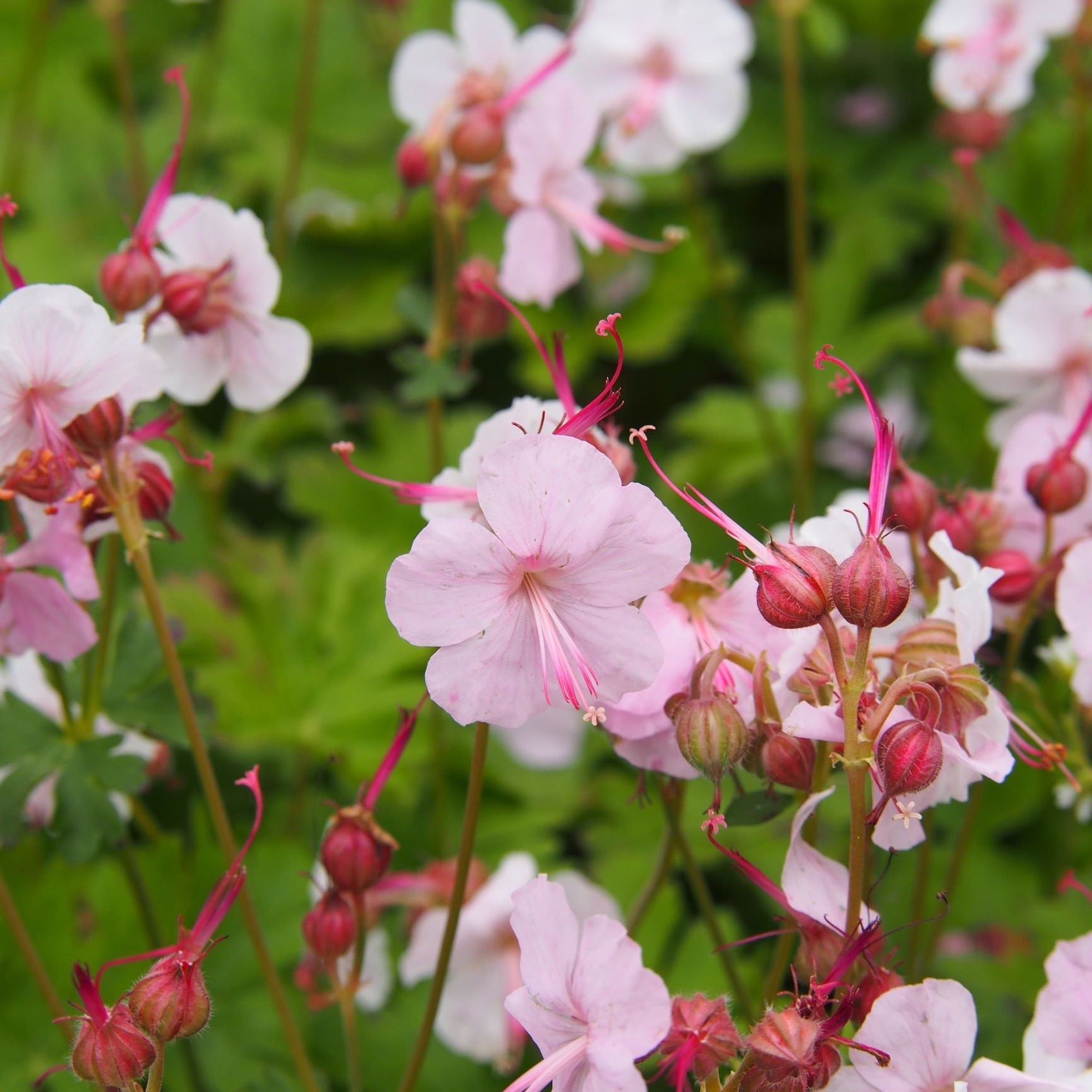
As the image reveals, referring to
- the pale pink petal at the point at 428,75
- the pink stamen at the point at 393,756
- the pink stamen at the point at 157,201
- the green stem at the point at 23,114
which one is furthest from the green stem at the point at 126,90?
the pink stamen at the point at 393,756

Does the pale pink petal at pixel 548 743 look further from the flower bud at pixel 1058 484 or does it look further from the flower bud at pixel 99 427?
the flower bud at pixel 99 427

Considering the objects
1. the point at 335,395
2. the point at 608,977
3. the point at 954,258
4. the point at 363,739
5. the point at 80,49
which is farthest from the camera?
the point at 80,49

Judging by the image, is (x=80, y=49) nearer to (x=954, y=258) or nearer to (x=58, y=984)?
(x=954, y=258)

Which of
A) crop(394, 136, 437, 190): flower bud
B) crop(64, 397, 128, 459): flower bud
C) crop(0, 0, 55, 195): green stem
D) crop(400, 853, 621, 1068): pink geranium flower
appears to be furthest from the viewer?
crop(0, 0, 55, 195): green stem

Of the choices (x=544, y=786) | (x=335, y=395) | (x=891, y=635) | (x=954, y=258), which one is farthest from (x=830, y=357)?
(x=335, y=395)

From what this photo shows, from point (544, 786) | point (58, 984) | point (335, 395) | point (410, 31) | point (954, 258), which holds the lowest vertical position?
point (544, 786)

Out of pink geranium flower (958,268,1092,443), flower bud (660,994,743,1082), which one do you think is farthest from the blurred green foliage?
flower bud (660,994,743,1082)

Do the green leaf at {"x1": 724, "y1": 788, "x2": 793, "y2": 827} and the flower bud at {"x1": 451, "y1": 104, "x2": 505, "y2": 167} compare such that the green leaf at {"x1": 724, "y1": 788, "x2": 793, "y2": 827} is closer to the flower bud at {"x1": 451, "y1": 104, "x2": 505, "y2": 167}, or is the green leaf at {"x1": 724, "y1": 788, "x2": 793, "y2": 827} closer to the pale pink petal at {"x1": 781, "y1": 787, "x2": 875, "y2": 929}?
the pale pink petal at {"x1": 781, "y1": 787, "x2": 875, "y2": 929}
